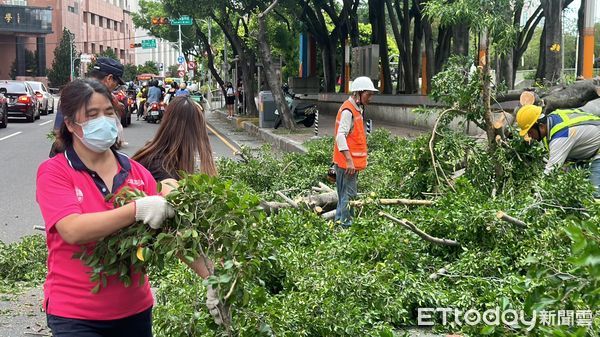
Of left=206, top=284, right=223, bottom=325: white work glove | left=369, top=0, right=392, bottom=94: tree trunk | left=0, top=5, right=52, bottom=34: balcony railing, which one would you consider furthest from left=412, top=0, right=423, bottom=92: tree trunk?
left=0, top=5, right=52, bottom=34: balcony railing

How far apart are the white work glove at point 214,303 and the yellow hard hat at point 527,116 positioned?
14.5ft

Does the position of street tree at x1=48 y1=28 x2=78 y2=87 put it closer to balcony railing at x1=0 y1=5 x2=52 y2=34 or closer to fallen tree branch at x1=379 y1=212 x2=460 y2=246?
balcony railing at x1=0 y1=5 x2=52 y2=34

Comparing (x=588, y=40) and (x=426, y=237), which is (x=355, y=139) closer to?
(x=426, y=237)

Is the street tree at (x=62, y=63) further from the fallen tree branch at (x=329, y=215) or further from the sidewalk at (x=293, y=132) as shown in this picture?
the fallen tree branch at (x=329, y=215)

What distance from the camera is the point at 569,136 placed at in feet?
20.1

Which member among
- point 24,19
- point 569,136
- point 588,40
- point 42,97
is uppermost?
point 24,19

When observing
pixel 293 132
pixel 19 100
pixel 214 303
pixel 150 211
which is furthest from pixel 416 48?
pixel 150 211

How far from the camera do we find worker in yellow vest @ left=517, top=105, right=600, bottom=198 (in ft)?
20.2

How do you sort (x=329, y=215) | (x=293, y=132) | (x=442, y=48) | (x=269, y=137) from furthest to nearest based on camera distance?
(x=442, y=48) → (x=293, y=132) → (x=269, y=137) → (x=329, y=215)

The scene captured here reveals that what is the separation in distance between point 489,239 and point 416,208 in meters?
1.39

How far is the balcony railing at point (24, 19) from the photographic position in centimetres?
6488

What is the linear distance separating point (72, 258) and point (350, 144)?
520 centimetres

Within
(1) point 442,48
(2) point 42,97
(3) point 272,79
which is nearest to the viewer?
(3) point 272,79

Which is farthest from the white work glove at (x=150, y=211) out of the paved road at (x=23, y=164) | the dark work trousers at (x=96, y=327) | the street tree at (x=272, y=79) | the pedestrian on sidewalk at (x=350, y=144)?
the street tree at (x=272, y=79)
